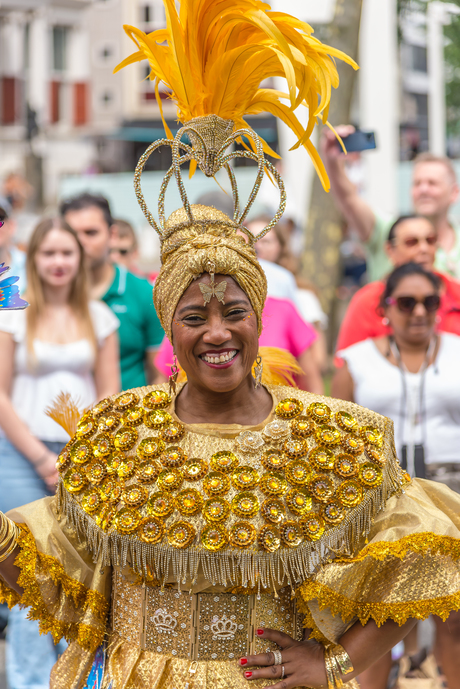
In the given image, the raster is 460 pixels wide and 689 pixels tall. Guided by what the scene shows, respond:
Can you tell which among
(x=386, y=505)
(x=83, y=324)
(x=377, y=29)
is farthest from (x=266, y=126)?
(x=386, y=505)

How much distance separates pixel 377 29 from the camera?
19.4m

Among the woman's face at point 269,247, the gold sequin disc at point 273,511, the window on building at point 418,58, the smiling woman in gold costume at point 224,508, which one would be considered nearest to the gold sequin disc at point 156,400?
the smiling woman in gold costume at point 224,508

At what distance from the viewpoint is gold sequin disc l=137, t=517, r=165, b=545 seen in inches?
94.3

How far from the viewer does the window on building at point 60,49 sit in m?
31.7

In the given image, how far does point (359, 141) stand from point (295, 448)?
1.99 m

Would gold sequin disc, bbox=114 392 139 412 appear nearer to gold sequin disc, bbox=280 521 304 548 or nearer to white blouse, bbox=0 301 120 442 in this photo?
gold sequin disc, bbox=280 521 304 548

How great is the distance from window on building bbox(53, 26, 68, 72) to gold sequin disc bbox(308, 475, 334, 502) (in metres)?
31.9

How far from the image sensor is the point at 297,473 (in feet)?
8.04

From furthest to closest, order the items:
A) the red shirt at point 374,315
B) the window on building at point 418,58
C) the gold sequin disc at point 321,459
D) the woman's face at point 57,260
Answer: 1. the window on building at point 418,58
2. the red shirt at point 374,315
3. the woman's face at point 57,260
4. the gold sequin disc at point 321,459

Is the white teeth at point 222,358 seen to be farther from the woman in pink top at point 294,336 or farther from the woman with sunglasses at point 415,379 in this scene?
the woman in pink top at point 294,336

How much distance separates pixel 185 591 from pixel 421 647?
2797 millimetres

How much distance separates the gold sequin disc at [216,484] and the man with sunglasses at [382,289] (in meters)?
2.23

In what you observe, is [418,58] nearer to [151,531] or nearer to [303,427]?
[303,427]

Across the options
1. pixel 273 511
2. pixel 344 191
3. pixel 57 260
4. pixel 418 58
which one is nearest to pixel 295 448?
pixel 273 511
